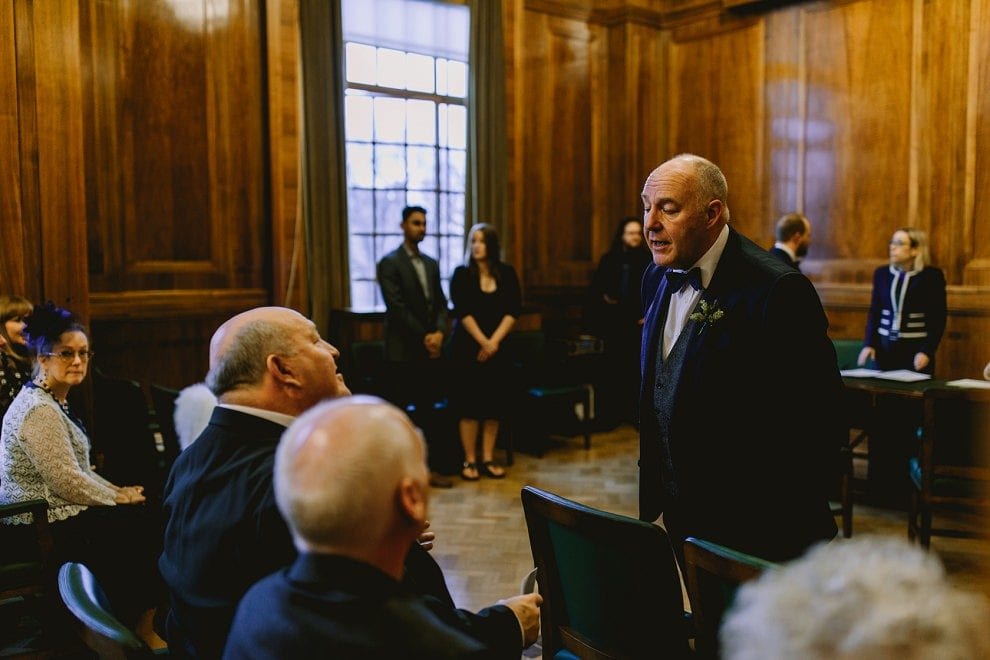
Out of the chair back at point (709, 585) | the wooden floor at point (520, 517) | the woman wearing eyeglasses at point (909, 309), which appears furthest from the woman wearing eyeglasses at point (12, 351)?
the woman wearing eyeglasses at point (909, 309)

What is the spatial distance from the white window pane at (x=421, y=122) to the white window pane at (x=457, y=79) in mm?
230

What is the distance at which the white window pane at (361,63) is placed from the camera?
24.3ft

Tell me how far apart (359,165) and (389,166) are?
0.94 feet

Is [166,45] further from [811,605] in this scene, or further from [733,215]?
[811,605]

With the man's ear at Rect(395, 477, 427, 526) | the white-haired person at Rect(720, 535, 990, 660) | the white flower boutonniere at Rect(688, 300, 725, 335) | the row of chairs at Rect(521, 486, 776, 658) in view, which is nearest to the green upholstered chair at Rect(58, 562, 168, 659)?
the man's ear at Rect(395, 477, 427, 526)

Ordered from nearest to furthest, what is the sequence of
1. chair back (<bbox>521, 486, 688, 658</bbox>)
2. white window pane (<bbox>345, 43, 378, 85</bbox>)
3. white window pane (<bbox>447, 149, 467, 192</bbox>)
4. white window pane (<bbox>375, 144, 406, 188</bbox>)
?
chair back (<bbox>521, 486, 688, 658</bbox>) < white window pane (<bbox>345, 43, 378, 85</bbox>) < white window pane (<bbox>375, 144, 406, 188</bbox>) < white window pane (<bbox>447, 149, 467, 192</bbox>)

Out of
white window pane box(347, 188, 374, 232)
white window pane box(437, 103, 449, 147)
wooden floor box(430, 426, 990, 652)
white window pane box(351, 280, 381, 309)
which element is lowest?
wooden floor box(430, 426, 990, 652)

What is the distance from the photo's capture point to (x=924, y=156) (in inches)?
288

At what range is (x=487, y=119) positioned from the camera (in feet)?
25.9


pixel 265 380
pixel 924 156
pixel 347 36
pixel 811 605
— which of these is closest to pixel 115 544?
pixel 265 380

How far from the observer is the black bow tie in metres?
2.55

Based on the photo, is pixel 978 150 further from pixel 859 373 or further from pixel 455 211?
pixel 455 211

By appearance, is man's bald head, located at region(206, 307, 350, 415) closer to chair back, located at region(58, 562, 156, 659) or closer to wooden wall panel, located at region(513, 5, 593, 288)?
chair back, located at region(58, 562, 156, 659)

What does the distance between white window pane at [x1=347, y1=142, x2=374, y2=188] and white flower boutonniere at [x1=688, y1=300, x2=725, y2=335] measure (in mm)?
5334
